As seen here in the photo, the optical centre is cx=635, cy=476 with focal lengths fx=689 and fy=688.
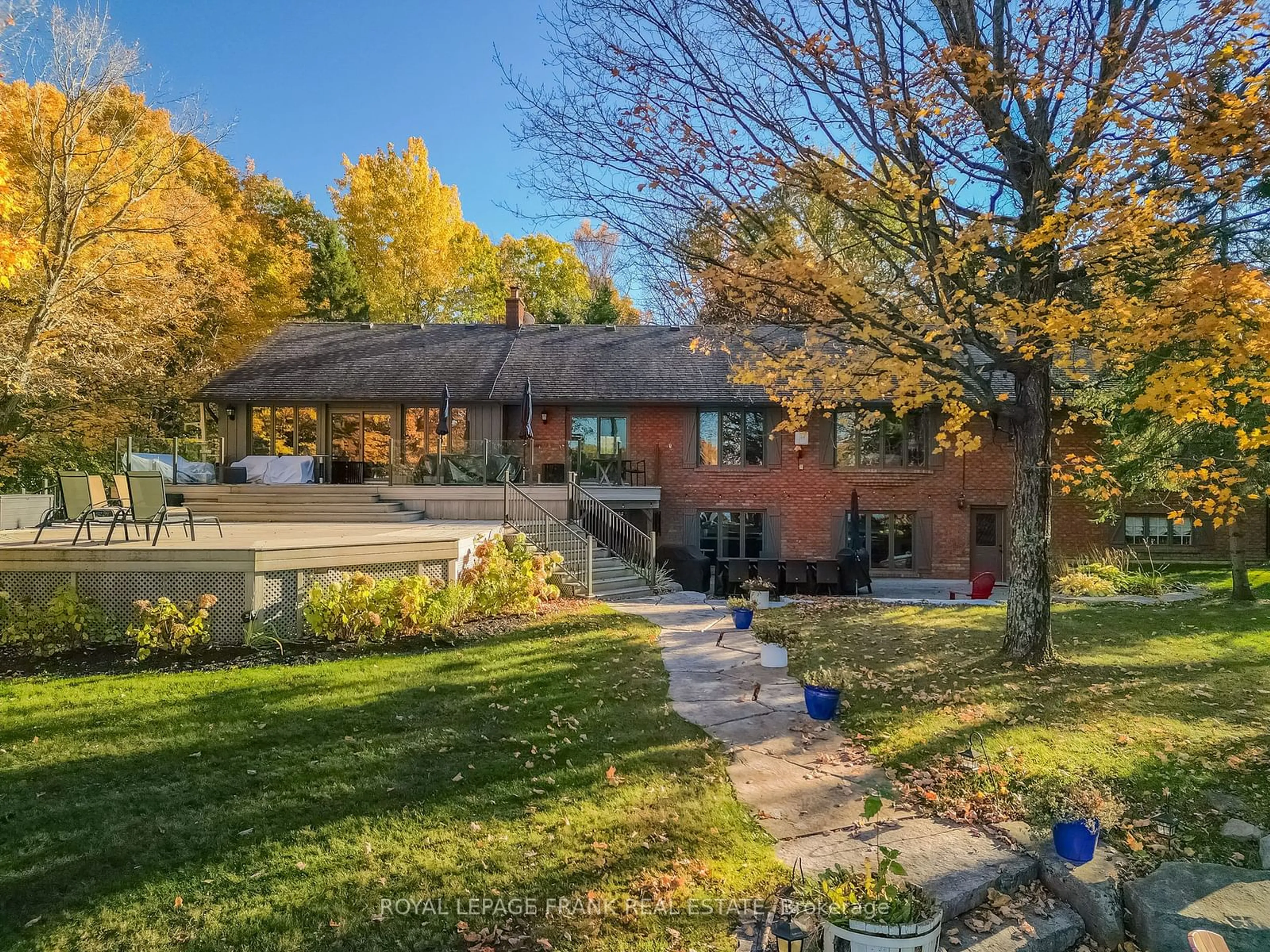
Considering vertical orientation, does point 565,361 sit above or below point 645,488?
above

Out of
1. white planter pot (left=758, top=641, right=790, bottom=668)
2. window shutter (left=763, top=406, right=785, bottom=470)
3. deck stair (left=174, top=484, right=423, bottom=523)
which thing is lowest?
white planter pot (left=758, top=641, right=790, bottom=668)

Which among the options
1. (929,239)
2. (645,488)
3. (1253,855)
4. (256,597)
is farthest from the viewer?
(645,488)

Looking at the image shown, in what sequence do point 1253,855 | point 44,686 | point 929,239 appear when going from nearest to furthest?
point 1253,855
point 44,686
point 929,239

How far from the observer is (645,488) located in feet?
56.5

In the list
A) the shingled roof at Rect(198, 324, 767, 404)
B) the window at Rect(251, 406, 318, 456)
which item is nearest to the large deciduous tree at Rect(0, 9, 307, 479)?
the shingled roof at Rect(198, 324, 767, 404)

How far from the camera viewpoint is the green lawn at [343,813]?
3.22m

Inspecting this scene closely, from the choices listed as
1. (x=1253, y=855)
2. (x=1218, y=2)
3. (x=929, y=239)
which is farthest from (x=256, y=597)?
(x=1218, y=2)

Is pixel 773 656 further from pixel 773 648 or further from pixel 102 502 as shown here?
pixel 102 502

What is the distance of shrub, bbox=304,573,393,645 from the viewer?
806 centimetres

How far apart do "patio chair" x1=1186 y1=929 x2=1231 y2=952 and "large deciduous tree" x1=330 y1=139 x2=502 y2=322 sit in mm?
30026

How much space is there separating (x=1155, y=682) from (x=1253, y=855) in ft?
11.6

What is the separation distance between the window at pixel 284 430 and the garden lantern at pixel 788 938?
18.3 metres

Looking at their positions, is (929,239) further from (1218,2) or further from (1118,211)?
(1218,2)

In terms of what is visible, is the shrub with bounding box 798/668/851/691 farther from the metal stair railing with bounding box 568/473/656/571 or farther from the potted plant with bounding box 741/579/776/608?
the metal stair railing with bounding box 568/473/656/571
